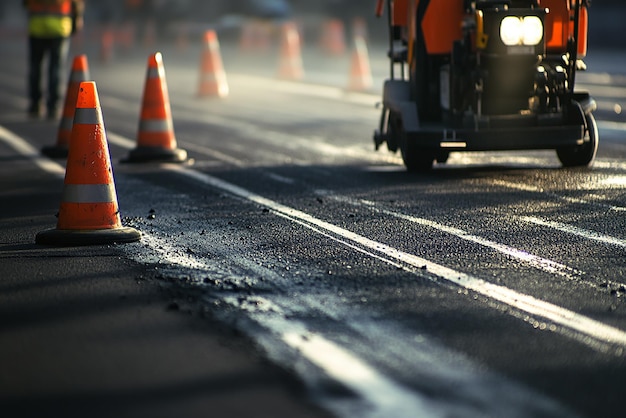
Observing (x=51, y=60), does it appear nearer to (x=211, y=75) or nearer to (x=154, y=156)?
(x=211, y=75)

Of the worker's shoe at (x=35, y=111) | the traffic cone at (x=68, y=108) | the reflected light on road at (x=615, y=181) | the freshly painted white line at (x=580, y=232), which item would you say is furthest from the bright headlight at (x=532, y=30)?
the worker's shoe at (x=35, y=111)

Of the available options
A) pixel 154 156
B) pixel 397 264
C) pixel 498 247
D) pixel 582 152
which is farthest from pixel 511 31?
pixel 154 156

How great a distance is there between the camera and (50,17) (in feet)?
58.1

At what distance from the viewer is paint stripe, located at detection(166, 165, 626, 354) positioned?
538cm

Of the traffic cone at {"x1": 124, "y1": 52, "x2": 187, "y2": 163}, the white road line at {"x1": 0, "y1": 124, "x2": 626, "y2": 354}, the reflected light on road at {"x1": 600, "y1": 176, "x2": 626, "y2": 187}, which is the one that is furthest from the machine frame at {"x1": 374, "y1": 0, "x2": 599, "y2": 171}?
the traffic cone at {"x1": 124, "y1": 52, "x2": 187, "y2": 163}

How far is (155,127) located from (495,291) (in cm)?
684

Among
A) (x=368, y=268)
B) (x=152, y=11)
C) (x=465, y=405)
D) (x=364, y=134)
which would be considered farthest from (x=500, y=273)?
(x=152, y=11)

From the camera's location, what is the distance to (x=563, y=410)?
4398 millimetres

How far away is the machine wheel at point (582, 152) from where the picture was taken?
11.0 meters

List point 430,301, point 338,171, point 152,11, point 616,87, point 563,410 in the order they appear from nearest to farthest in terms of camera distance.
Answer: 1. point 563,410
2. point 430,301
3. point 338,171
4. point 616,87
5. point 152,11

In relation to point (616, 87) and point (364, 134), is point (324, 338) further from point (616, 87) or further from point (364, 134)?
point (616, 87)

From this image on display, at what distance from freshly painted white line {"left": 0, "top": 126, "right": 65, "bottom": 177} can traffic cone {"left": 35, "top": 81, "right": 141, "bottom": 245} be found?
3.27 meters

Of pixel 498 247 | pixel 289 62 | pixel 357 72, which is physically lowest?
pixel 289 62

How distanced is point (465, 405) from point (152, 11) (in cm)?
4935
